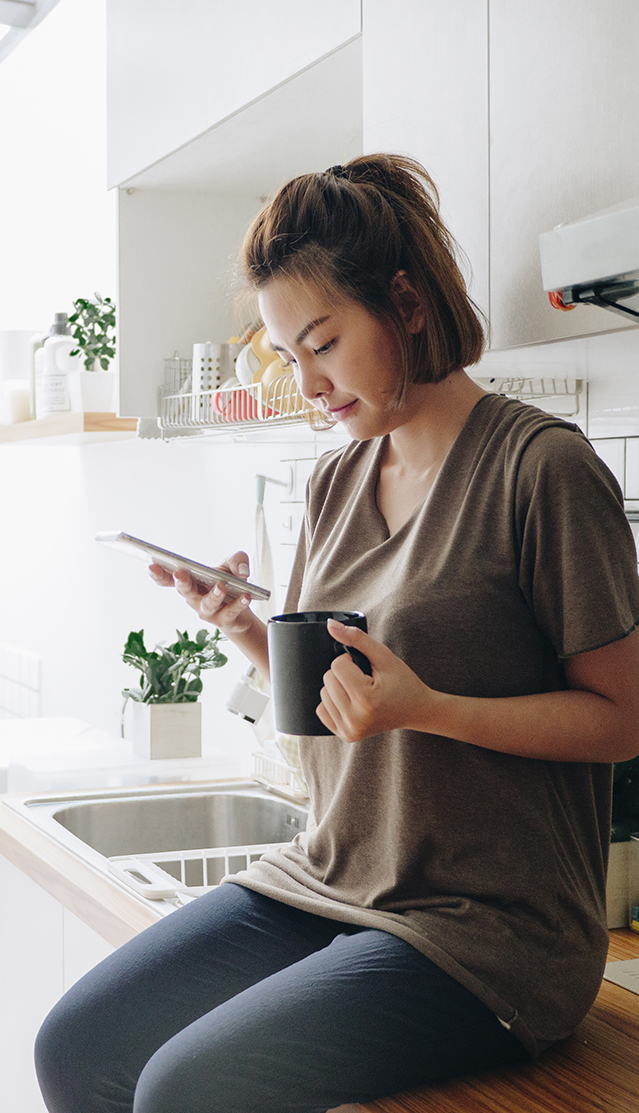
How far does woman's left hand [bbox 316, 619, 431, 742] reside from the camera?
802 mm

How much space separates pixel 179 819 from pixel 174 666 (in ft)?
1.17

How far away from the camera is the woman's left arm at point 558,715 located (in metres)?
0.84

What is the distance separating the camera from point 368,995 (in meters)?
0.83

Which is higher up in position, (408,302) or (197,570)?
(408,302)

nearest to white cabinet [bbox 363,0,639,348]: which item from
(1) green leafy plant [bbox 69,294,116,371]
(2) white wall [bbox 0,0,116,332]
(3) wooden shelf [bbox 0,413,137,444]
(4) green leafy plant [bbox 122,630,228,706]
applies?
(3) wooden shelf [bbox 0,413,137,444]

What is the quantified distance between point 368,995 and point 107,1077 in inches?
11.2

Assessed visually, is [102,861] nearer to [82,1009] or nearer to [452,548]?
[82,1009]

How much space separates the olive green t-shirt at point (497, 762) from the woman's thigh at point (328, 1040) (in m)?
0.02

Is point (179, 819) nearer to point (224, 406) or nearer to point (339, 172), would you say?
point (224, 406)

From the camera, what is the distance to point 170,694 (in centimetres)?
209

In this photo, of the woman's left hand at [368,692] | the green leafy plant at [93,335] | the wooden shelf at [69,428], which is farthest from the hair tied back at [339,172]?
the green leafy plant at [93,335]

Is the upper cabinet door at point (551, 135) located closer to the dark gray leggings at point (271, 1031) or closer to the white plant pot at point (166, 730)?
the dark gray leggings at point (271, 1031)

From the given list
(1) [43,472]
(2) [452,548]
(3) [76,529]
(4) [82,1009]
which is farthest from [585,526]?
(1) [43,472]

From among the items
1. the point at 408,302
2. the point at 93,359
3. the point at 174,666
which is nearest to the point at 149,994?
the point at 408,302
